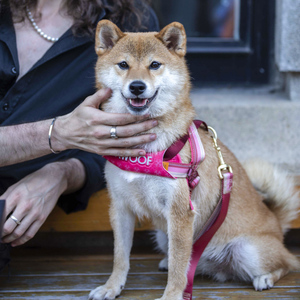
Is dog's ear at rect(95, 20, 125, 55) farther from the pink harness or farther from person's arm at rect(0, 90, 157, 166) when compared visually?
the pink harness

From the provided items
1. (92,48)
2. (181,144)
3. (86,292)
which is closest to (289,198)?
(181,144)

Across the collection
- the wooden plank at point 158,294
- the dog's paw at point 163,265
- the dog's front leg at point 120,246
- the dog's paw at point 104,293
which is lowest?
the dog's paw at point 163,265

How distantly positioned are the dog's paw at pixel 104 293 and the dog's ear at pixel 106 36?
3.50 ft

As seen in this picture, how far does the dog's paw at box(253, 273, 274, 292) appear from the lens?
2.02 meters

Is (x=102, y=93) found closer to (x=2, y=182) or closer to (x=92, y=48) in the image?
(x=92, y=48)

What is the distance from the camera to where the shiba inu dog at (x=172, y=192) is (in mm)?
1817

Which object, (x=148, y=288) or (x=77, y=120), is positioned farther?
(x=148, y=288)

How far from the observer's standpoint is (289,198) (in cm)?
232

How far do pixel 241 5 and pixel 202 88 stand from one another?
2.13 ft

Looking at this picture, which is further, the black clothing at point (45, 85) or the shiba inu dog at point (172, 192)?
the black clothing at point (45, 85)

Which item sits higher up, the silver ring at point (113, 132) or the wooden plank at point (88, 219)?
the silver ring at point (113, 132)

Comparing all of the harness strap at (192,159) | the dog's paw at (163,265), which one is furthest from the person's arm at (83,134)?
the dog's paw at (163,265)

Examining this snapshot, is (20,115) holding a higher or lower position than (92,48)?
lower

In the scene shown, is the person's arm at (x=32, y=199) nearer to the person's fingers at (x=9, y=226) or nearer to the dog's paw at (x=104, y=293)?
the person's fingers at (x=9, y=226)
